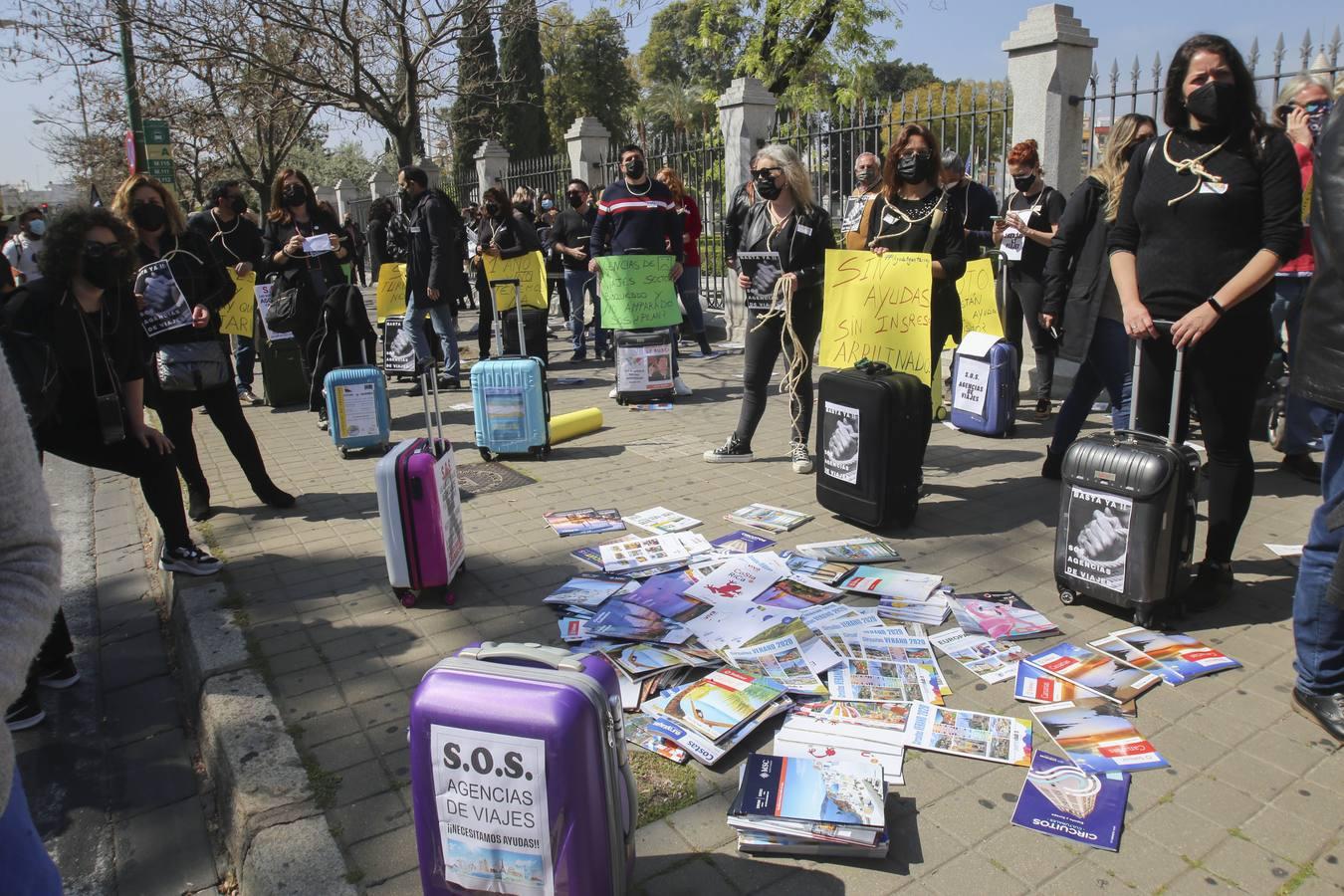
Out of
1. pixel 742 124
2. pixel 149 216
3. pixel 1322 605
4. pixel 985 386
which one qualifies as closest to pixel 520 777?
pixel 1322 605

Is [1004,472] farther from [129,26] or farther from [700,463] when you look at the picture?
[129,26]

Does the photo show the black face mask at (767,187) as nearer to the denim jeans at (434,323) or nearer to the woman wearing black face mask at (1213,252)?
the woman wearing black face mask at (1213,252)

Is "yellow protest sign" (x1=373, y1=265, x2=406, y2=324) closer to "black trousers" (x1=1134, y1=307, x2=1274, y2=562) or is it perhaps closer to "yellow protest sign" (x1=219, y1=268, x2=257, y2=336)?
"yellow protest sign" (x1=219, y1=268, x2=257, y2=336)

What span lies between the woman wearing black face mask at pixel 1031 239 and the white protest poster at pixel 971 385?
729 mm

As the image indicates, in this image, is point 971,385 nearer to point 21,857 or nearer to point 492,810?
point 492,810

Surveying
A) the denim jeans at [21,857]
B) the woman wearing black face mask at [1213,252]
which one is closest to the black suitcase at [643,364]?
the woman wearing black face mask at [1213,252]

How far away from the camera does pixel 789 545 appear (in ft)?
15.7

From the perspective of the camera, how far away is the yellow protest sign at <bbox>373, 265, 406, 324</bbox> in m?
9.28

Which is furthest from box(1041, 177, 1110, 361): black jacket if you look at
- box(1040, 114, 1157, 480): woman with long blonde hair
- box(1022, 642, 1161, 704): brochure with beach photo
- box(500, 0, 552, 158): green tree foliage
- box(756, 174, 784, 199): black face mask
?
box(500, 0, 552, 158): green tree foliage

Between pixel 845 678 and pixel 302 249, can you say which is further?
pixel 302 249

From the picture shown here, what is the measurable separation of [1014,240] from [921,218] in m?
2.17

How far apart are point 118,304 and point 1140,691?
4.59 metres

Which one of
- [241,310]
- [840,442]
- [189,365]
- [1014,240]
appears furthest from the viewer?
[241,310]

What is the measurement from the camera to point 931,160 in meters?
5.50
